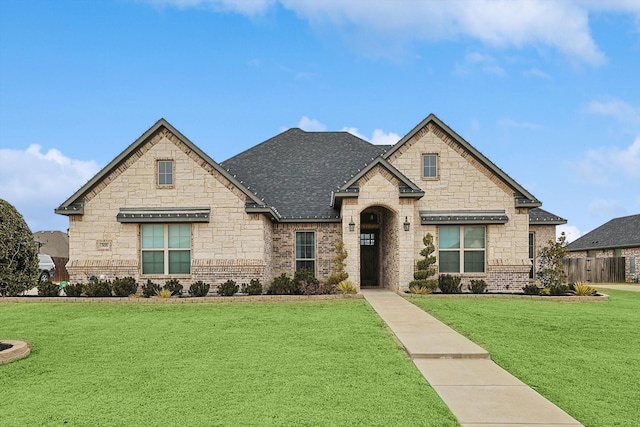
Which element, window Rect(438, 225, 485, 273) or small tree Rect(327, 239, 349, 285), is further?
window Rect(438, 225, 485, 273)

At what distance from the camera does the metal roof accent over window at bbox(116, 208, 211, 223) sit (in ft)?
59.4

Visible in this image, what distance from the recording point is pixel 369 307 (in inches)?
567

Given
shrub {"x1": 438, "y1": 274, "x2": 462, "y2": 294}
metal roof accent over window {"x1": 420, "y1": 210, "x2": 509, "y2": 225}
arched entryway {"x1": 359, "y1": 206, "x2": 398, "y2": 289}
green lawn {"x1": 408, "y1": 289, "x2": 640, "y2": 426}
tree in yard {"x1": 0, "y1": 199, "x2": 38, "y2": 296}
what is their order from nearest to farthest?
green lawn {"x1": 408, "y1": 289, "x2": 640, "y2": 426} → tree in yard {"x1": 0, "y1": 199, "x2": 38, "y2": 296} → shrub {"x1": 438, "y1": 274, "x2": 462, "y2": 294} → metal roof accent over window {"x1": 420, "y1": 210, "x2": 509, "y2": 225} → arched entryway {"x1": 359, "y1": 206, "x2": 398, "y2": 289}

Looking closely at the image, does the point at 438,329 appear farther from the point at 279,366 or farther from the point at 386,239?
the point at 386,239

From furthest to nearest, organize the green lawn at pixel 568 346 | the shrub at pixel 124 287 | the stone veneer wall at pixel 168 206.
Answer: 1. the stone veneer wall at pixel 168 206
2. the shrub at pixel 124 287
3. the green lawn at pixel 568 346

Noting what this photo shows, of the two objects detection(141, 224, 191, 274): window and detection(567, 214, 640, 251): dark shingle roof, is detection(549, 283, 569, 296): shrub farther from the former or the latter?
detection(567, 214, 640, 251): dark shingle roof

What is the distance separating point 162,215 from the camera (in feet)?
59.8

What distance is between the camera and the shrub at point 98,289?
17078 millimetres

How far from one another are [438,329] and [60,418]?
7.78 metres

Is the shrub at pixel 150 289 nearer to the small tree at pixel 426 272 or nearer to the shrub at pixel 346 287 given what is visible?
the shrub at pixel 346 287

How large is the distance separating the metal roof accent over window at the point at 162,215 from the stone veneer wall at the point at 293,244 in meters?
3.80

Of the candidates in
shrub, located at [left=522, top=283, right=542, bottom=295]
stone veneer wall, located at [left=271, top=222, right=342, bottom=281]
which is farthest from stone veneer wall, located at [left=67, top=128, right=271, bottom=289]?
shrub, located at [left=522, top=283, right=542, bottom=295]

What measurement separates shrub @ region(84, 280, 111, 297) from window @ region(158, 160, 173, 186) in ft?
14.9

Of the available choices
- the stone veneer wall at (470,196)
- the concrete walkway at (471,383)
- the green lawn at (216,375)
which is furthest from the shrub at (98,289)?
the stone veneer wall at (470,196)
